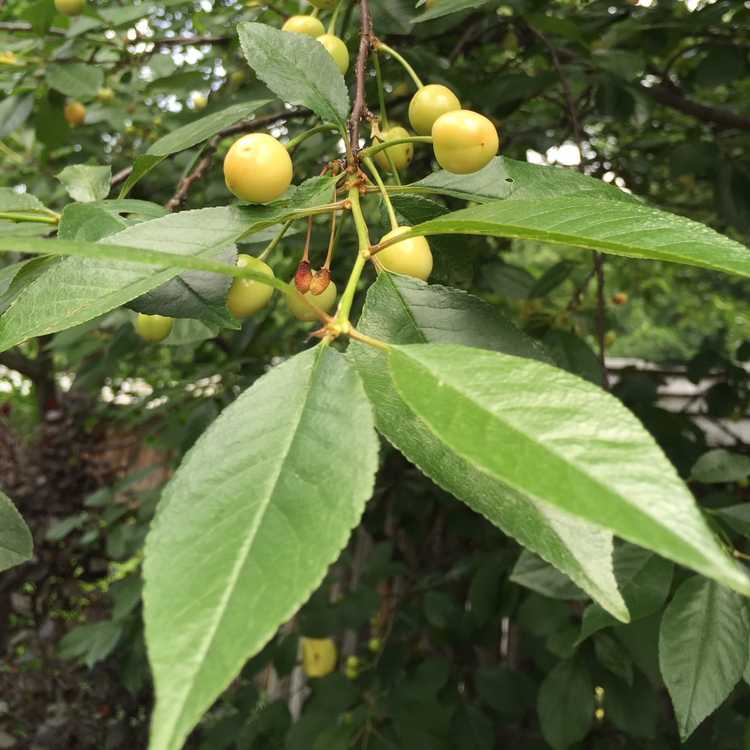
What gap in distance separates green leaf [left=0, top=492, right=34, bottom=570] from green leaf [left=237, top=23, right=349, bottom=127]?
0.41m

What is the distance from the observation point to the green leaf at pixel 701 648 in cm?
74

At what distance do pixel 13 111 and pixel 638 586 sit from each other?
1419 millimetres

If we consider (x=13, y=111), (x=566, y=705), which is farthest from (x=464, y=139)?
(x=13, y=111)

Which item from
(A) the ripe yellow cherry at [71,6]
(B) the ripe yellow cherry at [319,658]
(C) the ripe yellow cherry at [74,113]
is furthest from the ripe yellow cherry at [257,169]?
(B) the ripe yellow cherry at [319,658]

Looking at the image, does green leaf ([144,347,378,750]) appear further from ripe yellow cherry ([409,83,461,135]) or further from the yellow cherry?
ripe yellow cherry ([409,83,461,135])

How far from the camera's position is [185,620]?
12.9 inches

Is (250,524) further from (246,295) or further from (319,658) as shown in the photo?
(319,658)

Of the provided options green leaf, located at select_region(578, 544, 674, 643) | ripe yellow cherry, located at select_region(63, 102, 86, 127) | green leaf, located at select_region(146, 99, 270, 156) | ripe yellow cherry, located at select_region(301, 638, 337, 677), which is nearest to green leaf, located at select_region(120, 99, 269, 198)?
green leaf, located at select_region(146, 99, 270, 156)

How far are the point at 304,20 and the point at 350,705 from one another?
1404mm

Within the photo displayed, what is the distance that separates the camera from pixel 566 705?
4.31 feet

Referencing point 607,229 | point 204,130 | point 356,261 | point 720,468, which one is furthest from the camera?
point 720,468

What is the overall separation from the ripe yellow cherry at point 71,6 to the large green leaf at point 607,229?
1151 millimetres

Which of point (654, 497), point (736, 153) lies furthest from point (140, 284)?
point (736, 153)

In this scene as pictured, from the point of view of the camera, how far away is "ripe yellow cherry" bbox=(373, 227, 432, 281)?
60 centimetres
